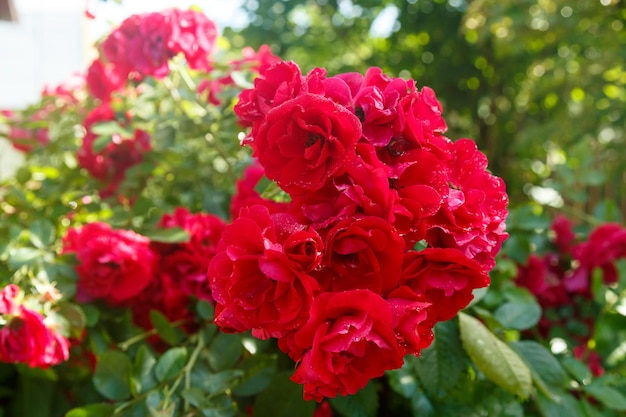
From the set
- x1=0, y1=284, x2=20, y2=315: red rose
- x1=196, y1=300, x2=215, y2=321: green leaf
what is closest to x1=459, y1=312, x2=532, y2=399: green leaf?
x1=196, y1=300, x2=215, y2=321: green leaf

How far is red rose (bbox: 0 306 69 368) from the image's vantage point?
2.54 ft

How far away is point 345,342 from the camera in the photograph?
46 centimetres

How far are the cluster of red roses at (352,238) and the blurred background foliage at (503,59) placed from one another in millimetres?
1538

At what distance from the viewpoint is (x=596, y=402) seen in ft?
3.20

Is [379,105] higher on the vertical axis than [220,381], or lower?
higher

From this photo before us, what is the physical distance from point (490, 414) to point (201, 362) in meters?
0.37

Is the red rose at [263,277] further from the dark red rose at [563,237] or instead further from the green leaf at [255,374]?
the dark red rose at [563,237]

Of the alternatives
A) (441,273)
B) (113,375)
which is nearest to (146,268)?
(113,375)

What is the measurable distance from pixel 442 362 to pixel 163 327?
1.17 ft

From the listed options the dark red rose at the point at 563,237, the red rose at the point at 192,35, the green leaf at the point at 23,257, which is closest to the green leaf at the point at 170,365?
the green leaf at the point at 23,257

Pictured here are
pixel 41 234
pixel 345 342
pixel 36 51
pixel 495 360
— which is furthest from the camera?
pixel 36 51

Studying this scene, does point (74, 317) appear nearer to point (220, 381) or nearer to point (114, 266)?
point (114, 266)

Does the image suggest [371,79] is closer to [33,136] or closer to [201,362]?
[201,362]

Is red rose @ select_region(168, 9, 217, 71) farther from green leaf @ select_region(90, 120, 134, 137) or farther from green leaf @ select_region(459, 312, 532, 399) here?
green leaf @ select_region(459, 312, 532, 399)
